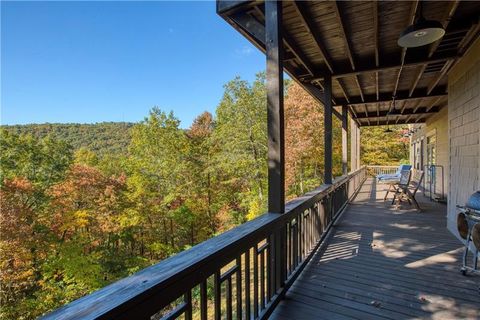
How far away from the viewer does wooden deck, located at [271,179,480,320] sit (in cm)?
216

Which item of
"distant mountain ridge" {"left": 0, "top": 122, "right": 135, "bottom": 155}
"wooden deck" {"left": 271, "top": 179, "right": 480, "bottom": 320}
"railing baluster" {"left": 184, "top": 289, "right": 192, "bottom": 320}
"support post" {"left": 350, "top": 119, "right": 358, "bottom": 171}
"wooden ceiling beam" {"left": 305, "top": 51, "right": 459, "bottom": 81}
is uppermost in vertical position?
"distant mountain ridge" {"left": 0, "top": 122, "right": 135, "bottom": 155}

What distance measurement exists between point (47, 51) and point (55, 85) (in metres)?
4.26

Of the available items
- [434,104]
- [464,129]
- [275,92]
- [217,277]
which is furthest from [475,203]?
[434,104]

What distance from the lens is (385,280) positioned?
2695mm

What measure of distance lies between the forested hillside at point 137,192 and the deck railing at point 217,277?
10.3m

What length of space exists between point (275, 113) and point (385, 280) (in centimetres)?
209

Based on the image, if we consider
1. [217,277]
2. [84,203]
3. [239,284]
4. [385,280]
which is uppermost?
[217,277]

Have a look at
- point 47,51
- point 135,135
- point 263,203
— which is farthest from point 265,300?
point 47,51

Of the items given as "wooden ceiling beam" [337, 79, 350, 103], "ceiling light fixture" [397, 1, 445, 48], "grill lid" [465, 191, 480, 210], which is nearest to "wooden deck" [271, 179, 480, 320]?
"grill lid" [465, 191, 480, 210]

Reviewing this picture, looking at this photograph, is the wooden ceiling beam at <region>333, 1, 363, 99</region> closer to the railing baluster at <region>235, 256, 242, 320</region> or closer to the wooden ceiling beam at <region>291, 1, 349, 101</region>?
the wooden ceiling beam at <region>291, 1, 349, 101</region>

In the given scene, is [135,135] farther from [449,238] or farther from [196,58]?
[449,238]

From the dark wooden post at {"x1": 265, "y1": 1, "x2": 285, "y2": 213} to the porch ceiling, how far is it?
0.30m

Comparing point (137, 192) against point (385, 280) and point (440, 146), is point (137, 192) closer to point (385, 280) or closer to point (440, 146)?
point (440, 146)

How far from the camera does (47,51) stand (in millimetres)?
17812
